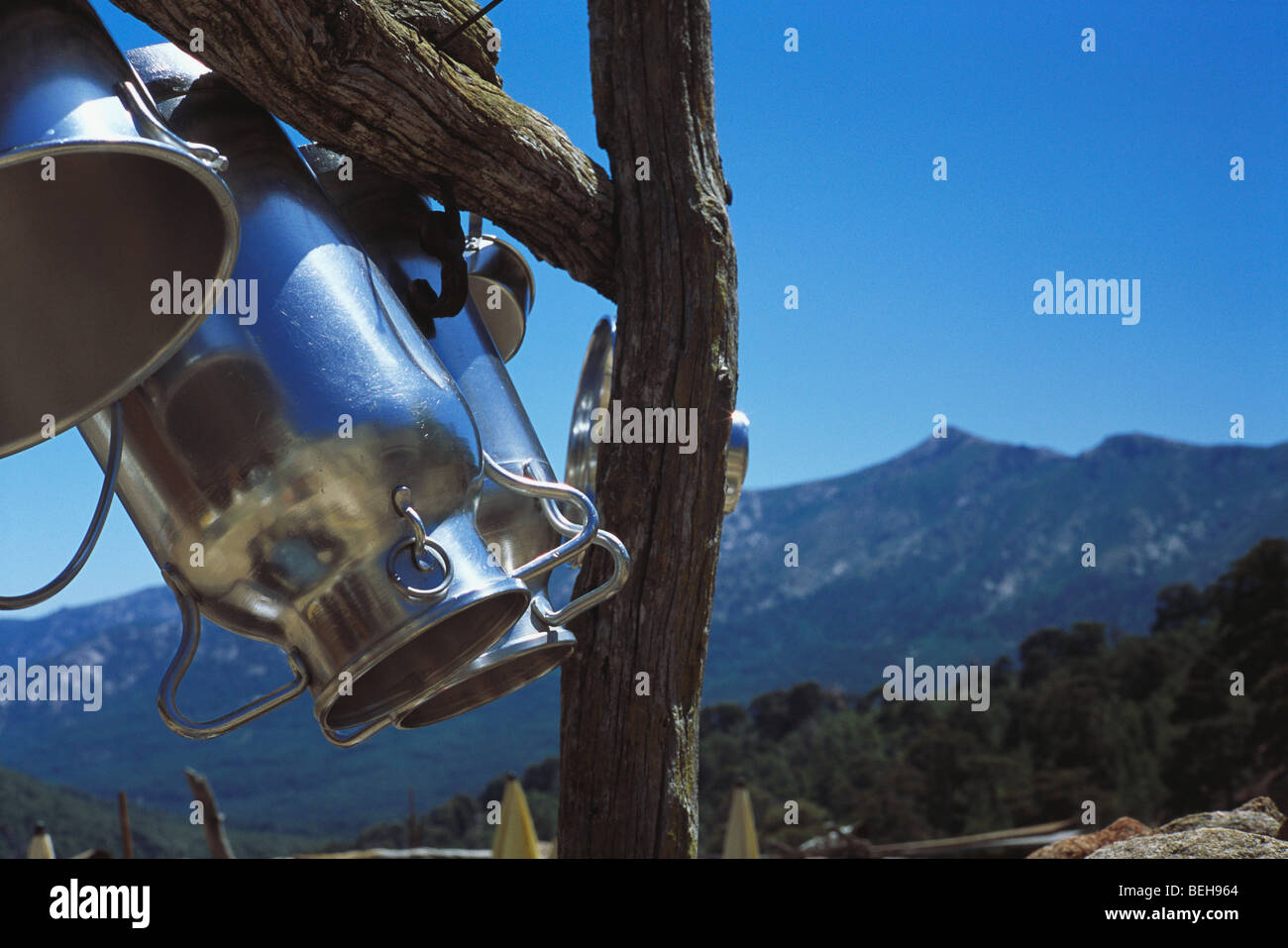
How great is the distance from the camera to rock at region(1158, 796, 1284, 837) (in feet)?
8.90

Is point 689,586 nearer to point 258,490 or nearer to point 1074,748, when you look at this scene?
point 258,490

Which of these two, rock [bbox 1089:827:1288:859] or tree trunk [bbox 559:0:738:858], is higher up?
tree trunk [bbox 559:0:738:858]

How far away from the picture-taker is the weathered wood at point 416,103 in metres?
1.73

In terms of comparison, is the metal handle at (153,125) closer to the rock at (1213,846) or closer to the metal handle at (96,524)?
the metal handle at (96,524)

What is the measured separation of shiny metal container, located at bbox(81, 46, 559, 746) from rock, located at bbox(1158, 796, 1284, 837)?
1884 millimetres

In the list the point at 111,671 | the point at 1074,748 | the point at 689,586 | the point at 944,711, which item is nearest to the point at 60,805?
the point at 944,711

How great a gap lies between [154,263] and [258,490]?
352 millimetres

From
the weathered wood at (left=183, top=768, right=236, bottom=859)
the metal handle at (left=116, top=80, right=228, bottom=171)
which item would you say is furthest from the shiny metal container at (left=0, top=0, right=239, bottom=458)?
the weathered wood at (left=183, top=768, right=236, bottom=859)

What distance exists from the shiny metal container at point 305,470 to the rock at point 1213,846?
4.59ft

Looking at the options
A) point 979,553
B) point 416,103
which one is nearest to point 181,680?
point 416,103

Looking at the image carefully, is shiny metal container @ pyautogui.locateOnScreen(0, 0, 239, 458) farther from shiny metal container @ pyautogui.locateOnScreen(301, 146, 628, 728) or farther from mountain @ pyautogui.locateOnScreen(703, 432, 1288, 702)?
mountain @ pyautogui.locateOnScreen(703, 432, 1288, 702)

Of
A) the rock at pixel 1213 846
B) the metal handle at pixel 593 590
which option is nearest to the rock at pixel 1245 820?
the rock at pixel 1213 846

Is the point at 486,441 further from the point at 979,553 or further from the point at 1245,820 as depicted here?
the point at 979,553
